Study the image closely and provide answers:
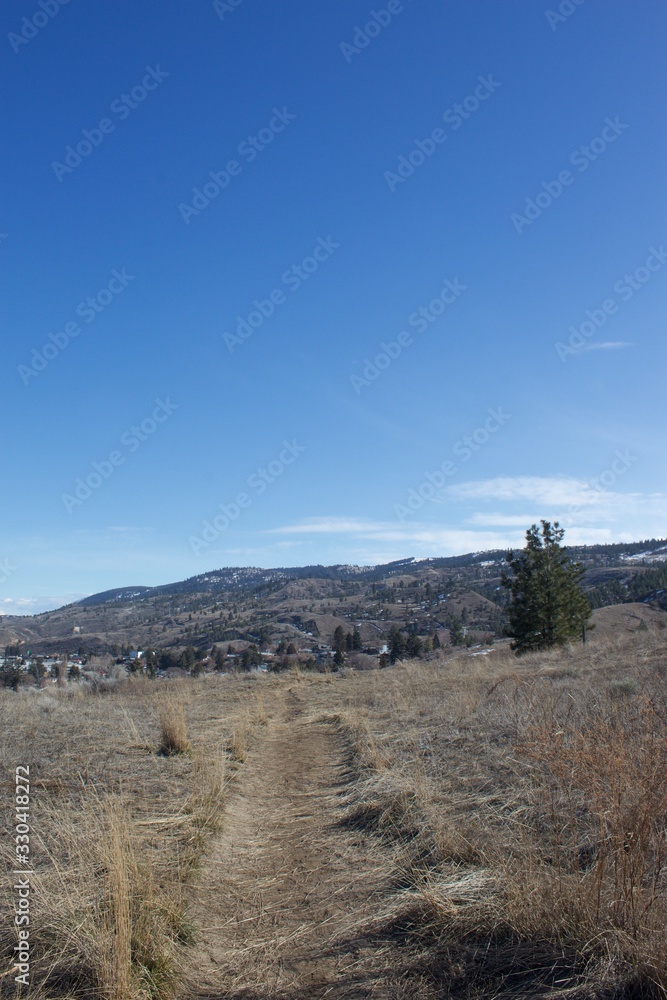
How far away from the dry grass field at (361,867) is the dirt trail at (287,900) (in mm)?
17

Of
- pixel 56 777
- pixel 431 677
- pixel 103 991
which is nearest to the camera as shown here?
pixel 103 991

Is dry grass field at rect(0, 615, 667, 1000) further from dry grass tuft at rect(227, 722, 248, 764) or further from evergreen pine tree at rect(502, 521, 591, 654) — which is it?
evergreen pine tree at rect(502, 521, 591, 654)

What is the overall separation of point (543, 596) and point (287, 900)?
30280mm

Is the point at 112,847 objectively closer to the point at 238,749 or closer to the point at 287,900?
the point at 287,900

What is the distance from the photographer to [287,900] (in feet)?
13.7

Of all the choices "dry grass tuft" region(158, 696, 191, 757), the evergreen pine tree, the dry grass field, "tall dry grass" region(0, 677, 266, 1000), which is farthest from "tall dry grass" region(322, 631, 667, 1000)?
the evergreen pine tree

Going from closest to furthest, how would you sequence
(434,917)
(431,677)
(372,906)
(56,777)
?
1. (434,917)
2. (372,906)
3. (56,777)
4. (431,677)

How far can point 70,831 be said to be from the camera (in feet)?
13.3

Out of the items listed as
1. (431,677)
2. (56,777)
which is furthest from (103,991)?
(431,677)

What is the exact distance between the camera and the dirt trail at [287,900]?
3135 millimetres

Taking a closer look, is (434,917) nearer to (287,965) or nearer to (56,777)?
(287,965)

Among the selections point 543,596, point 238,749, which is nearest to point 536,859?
point 238,749

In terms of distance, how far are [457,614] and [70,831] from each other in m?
106

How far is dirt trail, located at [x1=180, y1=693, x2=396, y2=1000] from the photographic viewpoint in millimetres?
3135
